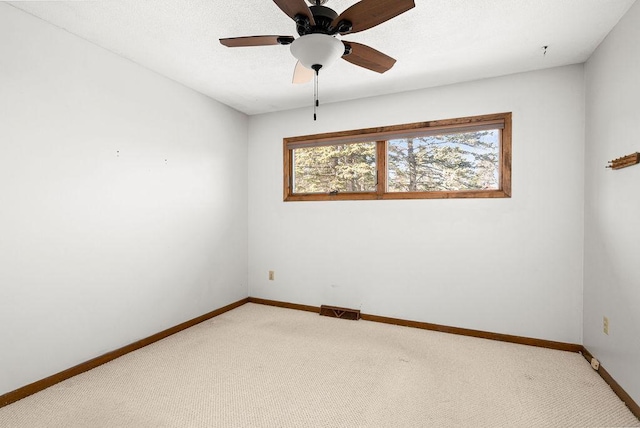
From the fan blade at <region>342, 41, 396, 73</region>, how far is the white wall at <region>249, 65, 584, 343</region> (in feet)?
3.72

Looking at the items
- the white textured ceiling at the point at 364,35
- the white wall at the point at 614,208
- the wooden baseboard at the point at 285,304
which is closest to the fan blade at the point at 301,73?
the white textured ceiling at the point at 364,35

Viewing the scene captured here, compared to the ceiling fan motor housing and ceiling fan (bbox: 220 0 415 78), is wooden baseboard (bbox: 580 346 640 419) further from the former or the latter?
the ceiling fan motor housing

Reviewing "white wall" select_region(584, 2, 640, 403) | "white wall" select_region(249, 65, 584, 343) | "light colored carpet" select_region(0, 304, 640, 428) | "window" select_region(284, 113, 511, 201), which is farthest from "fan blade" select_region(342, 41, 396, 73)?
"light colored carpet" select_region(0, 304, 640, 428)

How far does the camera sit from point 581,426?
176cm

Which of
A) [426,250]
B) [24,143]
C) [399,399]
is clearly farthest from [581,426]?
[24,143]

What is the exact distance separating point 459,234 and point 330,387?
193cm

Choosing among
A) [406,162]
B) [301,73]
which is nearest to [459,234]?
[406,162]

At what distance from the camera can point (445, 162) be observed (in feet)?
10.7

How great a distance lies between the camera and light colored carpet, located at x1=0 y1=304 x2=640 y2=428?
1.82 meters

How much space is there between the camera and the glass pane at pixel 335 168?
3623mm

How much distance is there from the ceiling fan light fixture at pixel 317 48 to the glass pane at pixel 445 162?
194cm

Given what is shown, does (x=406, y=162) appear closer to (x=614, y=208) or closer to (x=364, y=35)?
(x=364, y=35)

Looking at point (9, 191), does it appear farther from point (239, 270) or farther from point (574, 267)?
point (574, 267)

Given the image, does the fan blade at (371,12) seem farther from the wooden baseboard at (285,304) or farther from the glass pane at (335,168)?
the wooden baseboard at (285,304)
